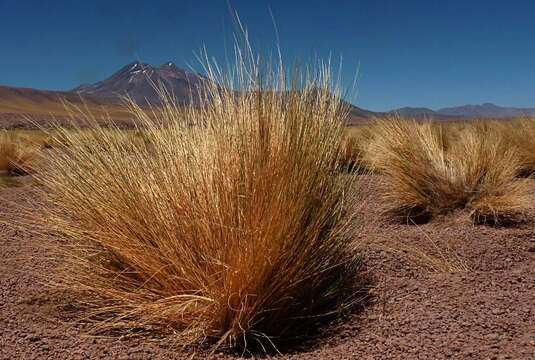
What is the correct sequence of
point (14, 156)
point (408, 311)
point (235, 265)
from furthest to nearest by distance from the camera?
point (14, 156)
point (408, 311)
point (235, 265)

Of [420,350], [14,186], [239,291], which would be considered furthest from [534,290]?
[14,186]

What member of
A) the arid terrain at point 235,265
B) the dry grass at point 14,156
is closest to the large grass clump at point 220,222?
the arid terrain at point 235,265

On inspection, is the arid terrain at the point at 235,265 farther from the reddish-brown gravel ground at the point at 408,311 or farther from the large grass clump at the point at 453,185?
the large grass clump at the point at 453,185

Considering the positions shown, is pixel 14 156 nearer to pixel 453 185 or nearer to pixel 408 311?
pixel 453 185

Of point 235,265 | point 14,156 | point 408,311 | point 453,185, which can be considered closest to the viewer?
point 235,265

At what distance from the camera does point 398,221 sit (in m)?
4.36

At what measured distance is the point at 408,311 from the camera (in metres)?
2.39

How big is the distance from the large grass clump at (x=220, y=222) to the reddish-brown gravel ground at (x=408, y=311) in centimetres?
13

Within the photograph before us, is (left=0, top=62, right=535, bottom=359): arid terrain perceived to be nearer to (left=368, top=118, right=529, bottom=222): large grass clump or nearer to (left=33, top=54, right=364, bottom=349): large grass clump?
(left=33, top=54, right=364, bottom=349): large grass clump

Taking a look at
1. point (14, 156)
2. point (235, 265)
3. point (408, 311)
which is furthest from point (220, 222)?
point (14, 156)

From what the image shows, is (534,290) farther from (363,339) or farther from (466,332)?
(363,339)

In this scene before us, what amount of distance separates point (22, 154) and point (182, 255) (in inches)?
320

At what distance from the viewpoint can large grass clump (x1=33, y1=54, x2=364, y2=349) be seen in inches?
86.0

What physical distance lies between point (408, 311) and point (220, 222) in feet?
2.88
